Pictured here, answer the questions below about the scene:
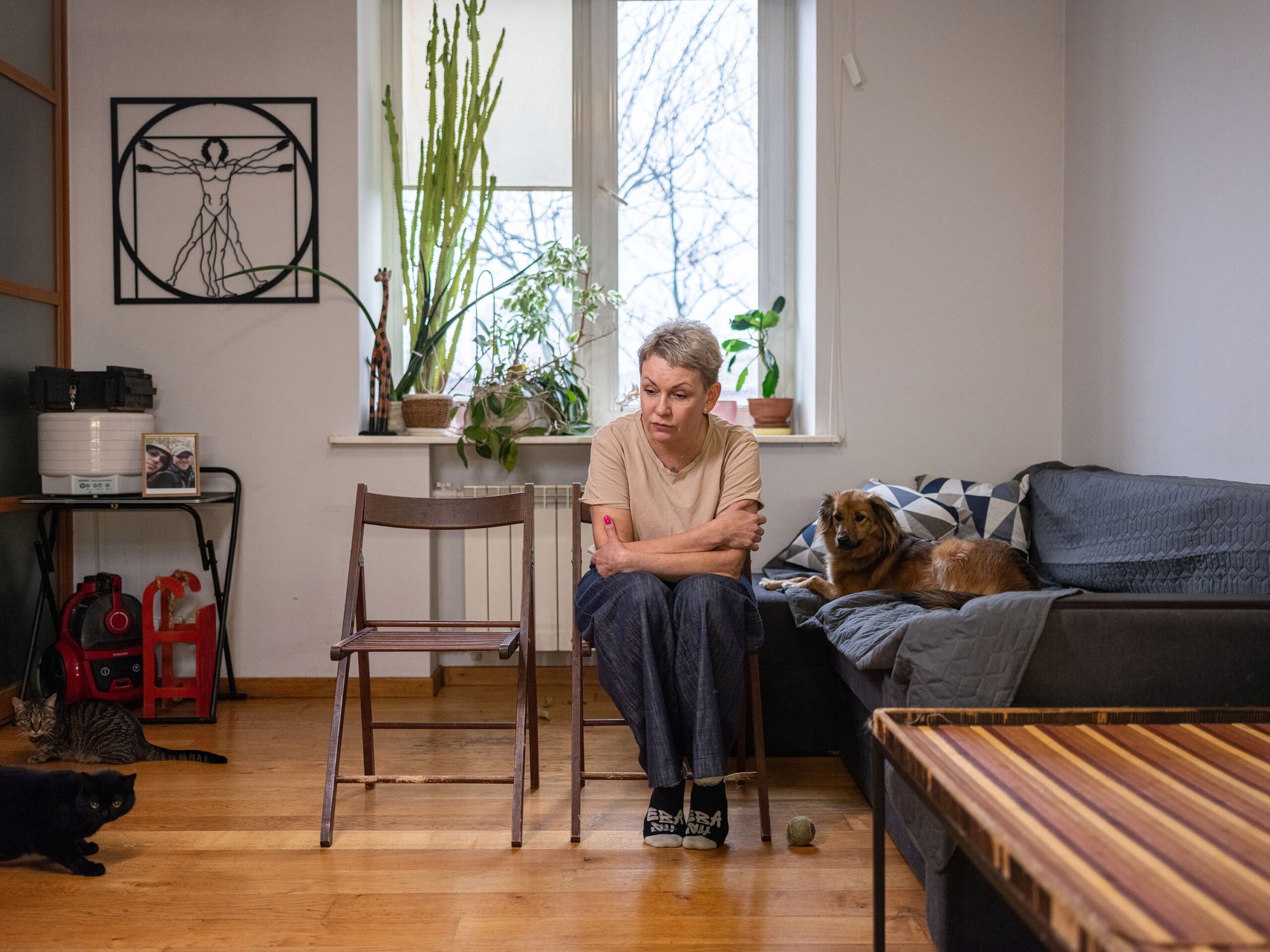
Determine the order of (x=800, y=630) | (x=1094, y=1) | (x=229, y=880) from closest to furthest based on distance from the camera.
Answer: (x=229, y=880)
(x=800, y=630)
(x=1094, y=1)

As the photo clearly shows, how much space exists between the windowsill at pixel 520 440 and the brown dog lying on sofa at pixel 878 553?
25.4 inches

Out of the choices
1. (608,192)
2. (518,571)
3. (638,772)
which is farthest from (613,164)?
(638,772)

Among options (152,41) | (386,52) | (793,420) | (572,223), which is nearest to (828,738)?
(793,420)

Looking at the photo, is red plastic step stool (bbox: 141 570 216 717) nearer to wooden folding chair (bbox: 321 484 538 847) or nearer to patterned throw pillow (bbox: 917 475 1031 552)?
wooden folding chair (bbox: 321 484 538 847)

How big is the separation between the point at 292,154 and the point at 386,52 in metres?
0.65

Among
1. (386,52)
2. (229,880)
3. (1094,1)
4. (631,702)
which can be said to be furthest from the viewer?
(386,52)

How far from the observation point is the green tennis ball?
215 centimetres

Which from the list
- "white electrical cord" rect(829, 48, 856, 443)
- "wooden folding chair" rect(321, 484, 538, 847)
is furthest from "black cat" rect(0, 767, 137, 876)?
"white electrical cord" rect(829, 48, 856, 443)

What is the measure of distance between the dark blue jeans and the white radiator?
4.63ft

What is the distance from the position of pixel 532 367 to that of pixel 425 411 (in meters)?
0.44

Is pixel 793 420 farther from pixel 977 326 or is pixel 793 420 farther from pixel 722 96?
pixel 722 96

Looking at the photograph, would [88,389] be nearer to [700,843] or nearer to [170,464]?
[170,464]

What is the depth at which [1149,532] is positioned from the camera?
99.4 inches

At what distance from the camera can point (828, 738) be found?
2.81 metres
